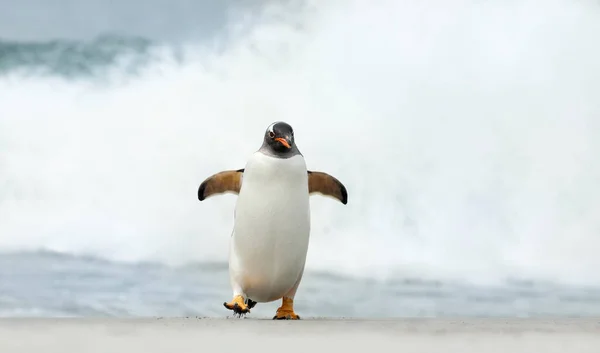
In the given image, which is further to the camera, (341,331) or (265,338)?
(341,331)

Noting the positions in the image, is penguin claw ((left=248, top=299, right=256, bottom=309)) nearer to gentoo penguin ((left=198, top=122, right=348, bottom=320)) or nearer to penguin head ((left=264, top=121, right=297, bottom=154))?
gentoo penguin ((left=198, top=122, right=348, bottom=320))

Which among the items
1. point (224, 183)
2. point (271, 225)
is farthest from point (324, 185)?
point (271, 225)

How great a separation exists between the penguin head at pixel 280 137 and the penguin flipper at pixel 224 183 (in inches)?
30.9

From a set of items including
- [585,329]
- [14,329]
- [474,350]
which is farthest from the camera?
[585,329]

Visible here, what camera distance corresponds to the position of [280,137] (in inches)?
329

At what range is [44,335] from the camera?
16.3 feet

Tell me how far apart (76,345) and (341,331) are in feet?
5.93

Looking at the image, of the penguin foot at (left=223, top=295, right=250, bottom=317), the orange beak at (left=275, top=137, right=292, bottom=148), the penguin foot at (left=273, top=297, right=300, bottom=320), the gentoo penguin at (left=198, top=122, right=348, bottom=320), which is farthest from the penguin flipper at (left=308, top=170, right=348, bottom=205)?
the penguin foot at (left=223, top=295, right=250, bottom=317)

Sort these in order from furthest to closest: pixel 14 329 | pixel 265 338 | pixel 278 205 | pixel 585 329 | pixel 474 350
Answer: pixel 278 205, pixel 585 329, pixel 14 329, pixel 265 338, pixel 474 350

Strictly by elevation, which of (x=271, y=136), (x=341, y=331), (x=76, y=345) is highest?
(x=271, y=136)

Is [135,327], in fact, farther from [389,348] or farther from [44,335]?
[389,348]

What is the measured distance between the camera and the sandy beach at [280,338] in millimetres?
4418

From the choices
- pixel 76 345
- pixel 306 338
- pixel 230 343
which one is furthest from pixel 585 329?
pixel 76 345

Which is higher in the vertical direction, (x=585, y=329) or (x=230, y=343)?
(x=585, y=329)
